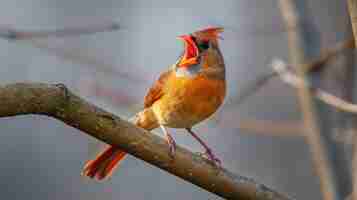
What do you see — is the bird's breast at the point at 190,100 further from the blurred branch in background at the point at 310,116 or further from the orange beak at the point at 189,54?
the blurred branch in background at the point at 310,116

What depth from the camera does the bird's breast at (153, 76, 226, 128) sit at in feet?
10.7

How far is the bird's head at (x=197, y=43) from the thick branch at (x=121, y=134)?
0.85 m

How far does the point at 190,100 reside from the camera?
10.7 feet

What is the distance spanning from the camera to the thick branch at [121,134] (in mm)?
2004

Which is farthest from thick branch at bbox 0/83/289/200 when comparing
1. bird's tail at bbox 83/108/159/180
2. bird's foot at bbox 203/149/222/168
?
bird's tail at bbox 83/108/159/180

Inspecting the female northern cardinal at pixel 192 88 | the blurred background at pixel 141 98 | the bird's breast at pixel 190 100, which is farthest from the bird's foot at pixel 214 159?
the blurred background at pixel 141 98

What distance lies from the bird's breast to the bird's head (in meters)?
0.09

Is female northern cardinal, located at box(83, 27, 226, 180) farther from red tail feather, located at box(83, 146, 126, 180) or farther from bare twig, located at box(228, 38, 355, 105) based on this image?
bare twig, located at box(228, 38, 355, 105)

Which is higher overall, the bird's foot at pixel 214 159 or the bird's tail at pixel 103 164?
the bird's foot at pixel 214 159

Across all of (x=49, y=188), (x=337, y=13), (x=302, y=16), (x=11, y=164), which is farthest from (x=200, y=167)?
(x=11, y=164)

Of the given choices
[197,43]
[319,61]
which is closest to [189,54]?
[197,43]

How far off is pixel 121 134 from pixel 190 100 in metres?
1.05

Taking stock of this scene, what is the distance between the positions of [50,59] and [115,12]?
6.67 ft

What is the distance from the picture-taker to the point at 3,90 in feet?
6.47
